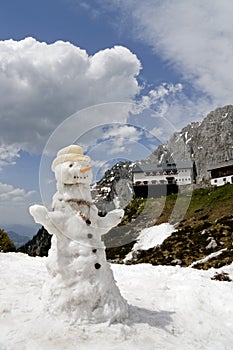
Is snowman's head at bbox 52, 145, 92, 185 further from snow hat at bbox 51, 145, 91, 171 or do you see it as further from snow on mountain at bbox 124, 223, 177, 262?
snow on mountain at bbox 124, 223, 177, 262

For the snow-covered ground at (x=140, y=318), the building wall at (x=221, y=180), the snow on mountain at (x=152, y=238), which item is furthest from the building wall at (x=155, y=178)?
the building wall at (x=221, y=180)

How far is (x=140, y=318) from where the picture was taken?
7.74 m

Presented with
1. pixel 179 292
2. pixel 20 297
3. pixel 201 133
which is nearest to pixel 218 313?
pixel 179 292

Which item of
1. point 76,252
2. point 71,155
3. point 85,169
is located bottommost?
point 76,252

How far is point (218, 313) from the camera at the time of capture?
895cm

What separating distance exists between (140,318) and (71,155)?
12.2 ft

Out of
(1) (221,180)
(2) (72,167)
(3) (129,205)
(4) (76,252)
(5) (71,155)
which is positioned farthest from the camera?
(1) (221,180)

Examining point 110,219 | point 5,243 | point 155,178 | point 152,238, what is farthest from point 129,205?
point 152,238

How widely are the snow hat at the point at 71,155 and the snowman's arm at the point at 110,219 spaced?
1.28m

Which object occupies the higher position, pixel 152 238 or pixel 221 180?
pixel 221 180

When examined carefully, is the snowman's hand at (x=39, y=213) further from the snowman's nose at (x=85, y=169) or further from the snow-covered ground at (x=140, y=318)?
the snow-covered ground at (x=140, y=318)

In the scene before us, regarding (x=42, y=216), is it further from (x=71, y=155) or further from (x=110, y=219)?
(x=110, y=219)

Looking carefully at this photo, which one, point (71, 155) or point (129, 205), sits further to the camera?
point (129, 205)

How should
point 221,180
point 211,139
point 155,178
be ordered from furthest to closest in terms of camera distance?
point 211,139
point 221,180
point 155,178
